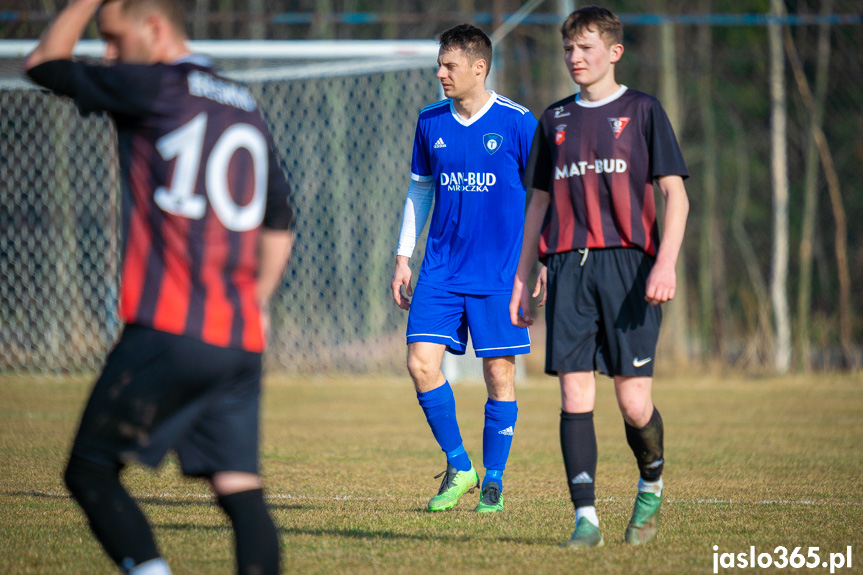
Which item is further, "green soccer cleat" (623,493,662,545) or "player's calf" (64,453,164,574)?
"green soccer cleat" (623,493,662,545)

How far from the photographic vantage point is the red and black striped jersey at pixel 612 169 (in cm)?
360

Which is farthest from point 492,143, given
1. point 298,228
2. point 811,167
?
point 811,167

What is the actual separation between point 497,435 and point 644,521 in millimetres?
1164

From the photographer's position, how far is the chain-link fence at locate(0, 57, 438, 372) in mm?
11891

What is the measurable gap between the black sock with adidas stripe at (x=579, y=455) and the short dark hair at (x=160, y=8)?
1973mm

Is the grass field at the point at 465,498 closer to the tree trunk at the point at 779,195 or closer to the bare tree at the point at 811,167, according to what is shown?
the tree trunk at the point at 779,195

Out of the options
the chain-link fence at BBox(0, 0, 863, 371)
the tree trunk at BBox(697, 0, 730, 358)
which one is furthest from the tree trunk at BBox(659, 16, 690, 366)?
the tree trunk at BBox(697, 0, 730, 358)

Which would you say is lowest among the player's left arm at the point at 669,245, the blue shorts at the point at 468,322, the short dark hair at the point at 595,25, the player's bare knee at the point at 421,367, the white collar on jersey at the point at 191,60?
the player's bare knee at the point at 421,367

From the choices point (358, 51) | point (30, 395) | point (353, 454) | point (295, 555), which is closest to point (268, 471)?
point (353, 454)

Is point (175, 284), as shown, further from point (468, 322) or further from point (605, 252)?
point (468, 322)

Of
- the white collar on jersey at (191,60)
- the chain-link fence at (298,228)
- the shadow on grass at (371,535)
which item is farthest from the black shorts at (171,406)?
the chain-link fence at (298,228)

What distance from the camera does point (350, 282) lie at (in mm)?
12977

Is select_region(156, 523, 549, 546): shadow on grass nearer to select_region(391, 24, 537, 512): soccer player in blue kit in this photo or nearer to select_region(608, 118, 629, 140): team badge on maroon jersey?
select_region(391, 24, 537, 512): soccer player in blue kit

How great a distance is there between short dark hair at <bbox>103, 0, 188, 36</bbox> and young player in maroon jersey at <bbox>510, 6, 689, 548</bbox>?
5.14ft
